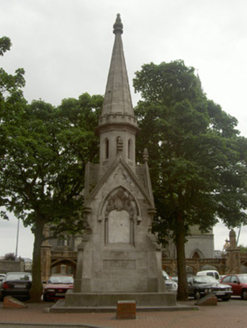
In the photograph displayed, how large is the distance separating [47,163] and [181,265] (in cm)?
1055

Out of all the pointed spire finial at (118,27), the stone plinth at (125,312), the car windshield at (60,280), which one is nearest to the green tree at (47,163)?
the car windshield at (60,280)

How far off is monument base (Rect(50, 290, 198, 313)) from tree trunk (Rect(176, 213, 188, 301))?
7.43 meters

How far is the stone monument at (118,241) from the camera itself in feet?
50.0

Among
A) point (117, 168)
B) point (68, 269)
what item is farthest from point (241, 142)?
point (68, 269)

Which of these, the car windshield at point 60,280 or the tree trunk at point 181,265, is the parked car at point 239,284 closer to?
the tree trunk at point 181,265

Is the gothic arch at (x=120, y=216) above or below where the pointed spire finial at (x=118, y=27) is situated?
below

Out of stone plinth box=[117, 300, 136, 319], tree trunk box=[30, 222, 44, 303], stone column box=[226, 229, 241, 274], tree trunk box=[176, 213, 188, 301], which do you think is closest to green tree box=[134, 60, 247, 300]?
tree trunk box=[176, 213, 188, 301]

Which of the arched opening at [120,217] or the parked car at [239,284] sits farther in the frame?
the parked car at [239,284]

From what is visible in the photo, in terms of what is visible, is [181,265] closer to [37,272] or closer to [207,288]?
[207,288]

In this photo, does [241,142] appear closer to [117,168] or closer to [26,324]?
[117,168]

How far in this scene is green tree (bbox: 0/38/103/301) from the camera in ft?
70.3

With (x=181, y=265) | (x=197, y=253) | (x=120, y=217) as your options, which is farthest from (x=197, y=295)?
(x=197, y=253)

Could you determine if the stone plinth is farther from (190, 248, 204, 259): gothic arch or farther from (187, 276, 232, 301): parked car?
(190, 248, 204, 259): gothic arch

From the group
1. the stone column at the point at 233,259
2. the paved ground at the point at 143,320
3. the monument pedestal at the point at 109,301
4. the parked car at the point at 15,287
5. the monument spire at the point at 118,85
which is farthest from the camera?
the stone column at the point at 233,259
